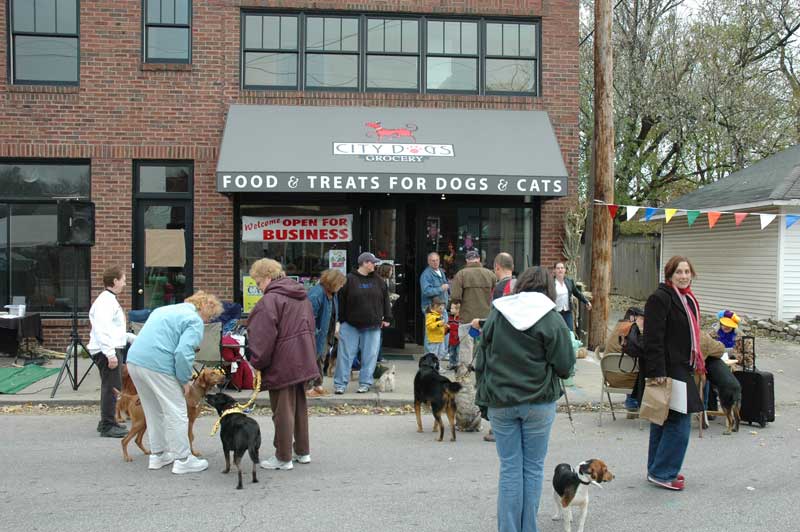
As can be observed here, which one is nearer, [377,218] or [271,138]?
[271,138]

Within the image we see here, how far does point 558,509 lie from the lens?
5387 mm

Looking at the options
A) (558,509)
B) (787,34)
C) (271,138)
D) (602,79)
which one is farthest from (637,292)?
(558,509)

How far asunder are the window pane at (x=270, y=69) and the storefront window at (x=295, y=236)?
209 centimetres

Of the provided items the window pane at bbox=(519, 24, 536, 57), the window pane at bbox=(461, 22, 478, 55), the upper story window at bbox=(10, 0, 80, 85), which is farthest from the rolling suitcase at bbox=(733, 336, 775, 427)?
the upper story window at bbox=(10, 0, 80, 85)

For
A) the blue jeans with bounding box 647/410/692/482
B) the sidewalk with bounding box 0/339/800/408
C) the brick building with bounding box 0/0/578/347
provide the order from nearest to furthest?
the blue jeans with bounding box 647/410/692/482 → the sidewalk with bounding box 0/339/800/408 → the brick building with bounding box 0/0/578/347

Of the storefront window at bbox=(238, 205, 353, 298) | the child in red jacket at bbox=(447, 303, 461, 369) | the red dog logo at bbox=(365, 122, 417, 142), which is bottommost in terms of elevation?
the child in red jacket at bbox=(447, 303, 461, 369)

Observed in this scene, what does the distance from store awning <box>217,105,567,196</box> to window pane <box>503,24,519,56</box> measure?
3.77ft

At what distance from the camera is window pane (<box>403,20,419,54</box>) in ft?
42.7

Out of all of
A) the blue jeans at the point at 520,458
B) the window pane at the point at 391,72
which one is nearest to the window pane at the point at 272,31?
the window pane at the point at 391,72

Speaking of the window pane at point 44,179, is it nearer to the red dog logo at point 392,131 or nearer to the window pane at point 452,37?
the red dog logo at point 392,131

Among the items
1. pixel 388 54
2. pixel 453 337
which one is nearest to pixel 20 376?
pixel 453 337

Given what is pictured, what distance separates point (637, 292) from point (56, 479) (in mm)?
24593

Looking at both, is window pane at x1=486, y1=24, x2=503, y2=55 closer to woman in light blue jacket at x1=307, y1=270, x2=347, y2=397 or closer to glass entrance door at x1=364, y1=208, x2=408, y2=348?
glass entrance door at x1=364, y1=208, x2=408, y2=348

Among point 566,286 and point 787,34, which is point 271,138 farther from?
point 787,34
